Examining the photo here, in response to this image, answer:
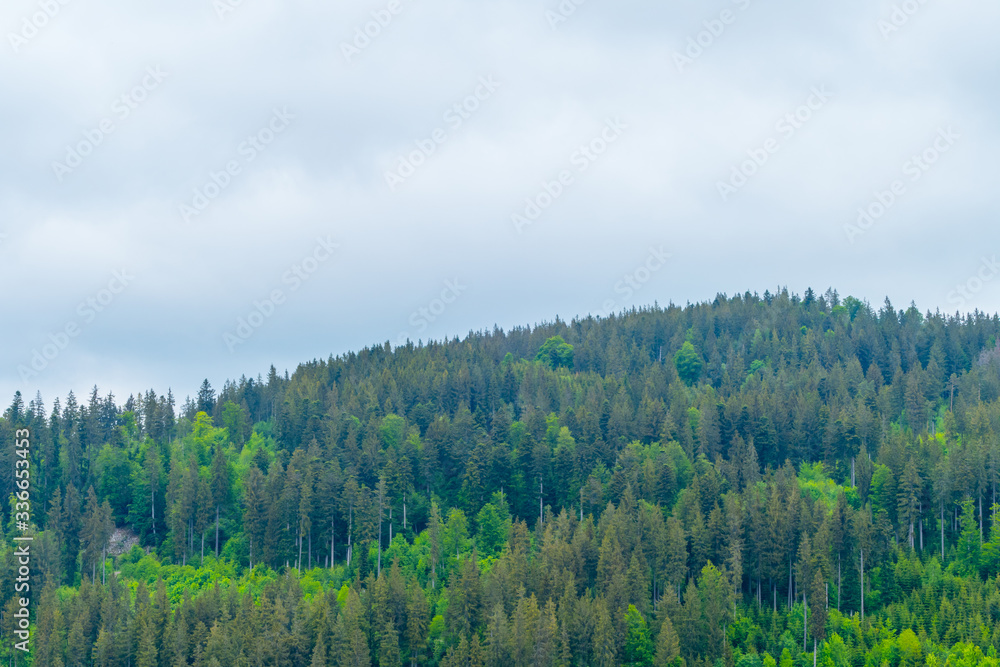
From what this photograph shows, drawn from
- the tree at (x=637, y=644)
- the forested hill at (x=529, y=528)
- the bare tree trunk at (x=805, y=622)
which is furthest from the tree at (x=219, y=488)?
the bare tree trunk at (x=805, y=622)

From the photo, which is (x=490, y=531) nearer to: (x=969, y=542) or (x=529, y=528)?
(x=529, y=528)

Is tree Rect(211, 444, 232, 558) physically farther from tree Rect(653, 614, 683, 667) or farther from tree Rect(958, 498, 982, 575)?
tree Rect(958, 498, 982, 575)

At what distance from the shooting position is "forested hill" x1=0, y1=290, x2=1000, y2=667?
346ft

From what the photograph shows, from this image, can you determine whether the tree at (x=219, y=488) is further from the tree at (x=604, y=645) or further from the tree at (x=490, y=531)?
the tree at (x=604, y=645)

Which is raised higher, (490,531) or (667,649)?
(490,531)

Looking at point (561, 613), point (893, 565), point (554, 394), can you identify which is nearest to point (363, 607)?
point (561, 613)

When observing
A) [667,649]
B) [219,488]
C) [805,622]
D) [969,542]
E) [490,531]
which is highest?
[219,488]

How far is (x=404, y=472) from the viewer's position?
472 ft

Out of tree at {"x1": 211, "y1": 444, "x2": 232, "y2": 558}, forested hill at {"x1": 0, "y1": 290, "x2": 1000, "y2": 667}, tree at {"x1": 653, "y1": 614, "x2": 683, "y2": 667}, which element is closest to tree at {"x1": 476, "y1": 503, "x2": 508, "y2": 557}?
forested hill at {"x1": 0, "y1": 290, "x2": 1000, "y2": 667}

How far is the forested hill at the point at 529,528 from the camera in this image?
4151 inches

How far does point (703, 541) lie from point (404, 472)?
4226 cm

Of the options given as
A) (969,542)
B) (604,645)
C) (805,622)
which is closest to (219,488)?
(604,645)

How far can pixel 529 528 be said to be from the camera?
142750 millimetres

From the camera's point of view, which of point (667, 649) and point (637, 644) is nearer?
point (667, 649)
